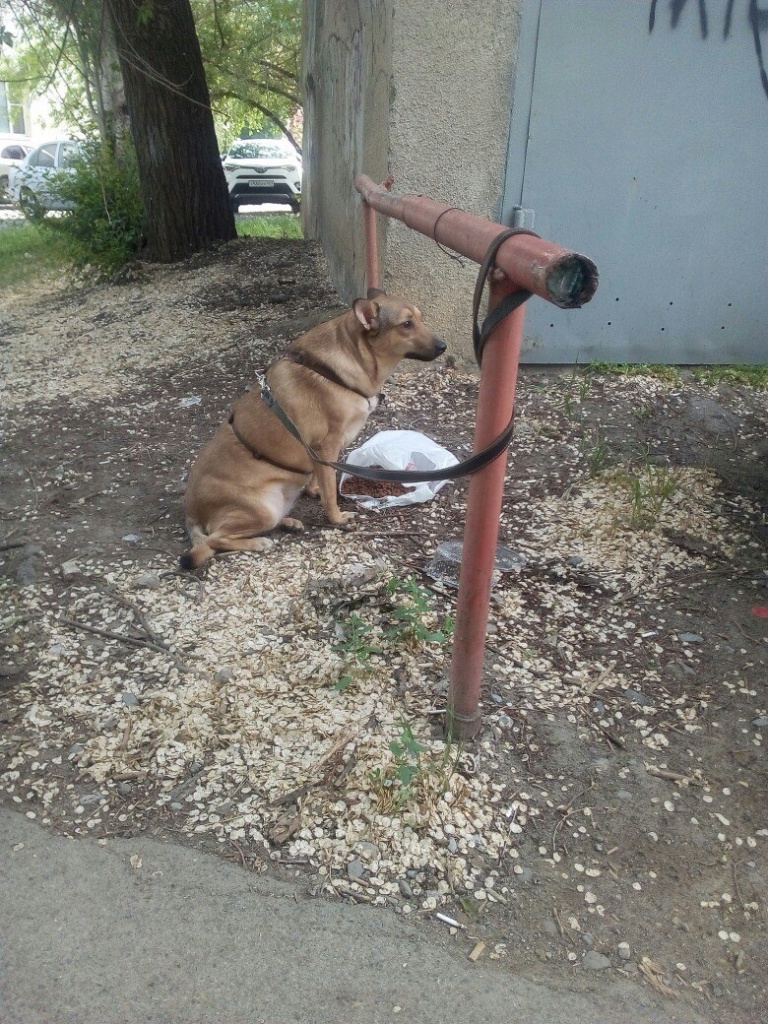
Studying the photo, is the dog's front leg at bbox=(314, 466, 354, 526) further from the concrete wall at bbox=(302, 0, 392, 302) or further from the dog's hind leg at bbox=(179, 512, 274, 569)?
the concrete wall at bbox=(302, 0, 392, 302)

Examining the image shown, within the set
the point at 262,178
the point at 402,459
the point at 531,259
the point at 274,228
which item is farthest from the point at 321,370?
the point at 262,178

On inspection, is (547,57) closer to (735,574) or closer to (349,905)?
(735,574)

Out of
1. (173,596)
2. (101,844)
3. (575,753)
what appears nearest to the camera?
(101,844)

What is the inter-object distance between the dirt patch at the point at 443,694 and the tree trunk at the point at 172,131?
507 cm

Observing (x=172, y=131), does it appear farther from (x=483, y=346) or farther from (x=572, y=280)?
(x=572, y=280)

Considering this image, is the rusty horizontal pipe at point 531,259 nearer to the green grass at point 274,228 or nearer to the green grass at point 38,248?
the green grass at point 38,248

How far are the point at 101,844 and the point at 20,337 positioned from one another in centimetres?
648

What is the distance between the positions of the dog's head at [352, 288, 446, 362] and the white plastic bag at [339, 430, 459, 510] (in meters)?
0.69

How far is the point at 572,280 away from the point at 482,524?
0.80 meters

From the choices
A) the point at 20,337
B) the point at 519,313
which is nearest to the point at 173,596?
the point at 519,313

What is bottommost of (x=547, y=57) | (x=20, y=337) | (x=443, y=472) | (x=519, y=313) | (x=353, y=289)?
(x=20, y=337)

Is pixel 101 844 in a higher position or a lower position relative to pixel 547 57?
lower

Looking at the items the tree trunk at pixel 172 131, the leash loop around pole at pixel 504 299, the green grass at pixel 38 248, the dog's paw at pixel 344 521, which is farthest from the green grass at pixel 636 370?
the green grass at pixel 38 248

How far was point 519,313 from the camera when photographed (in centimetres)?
202
